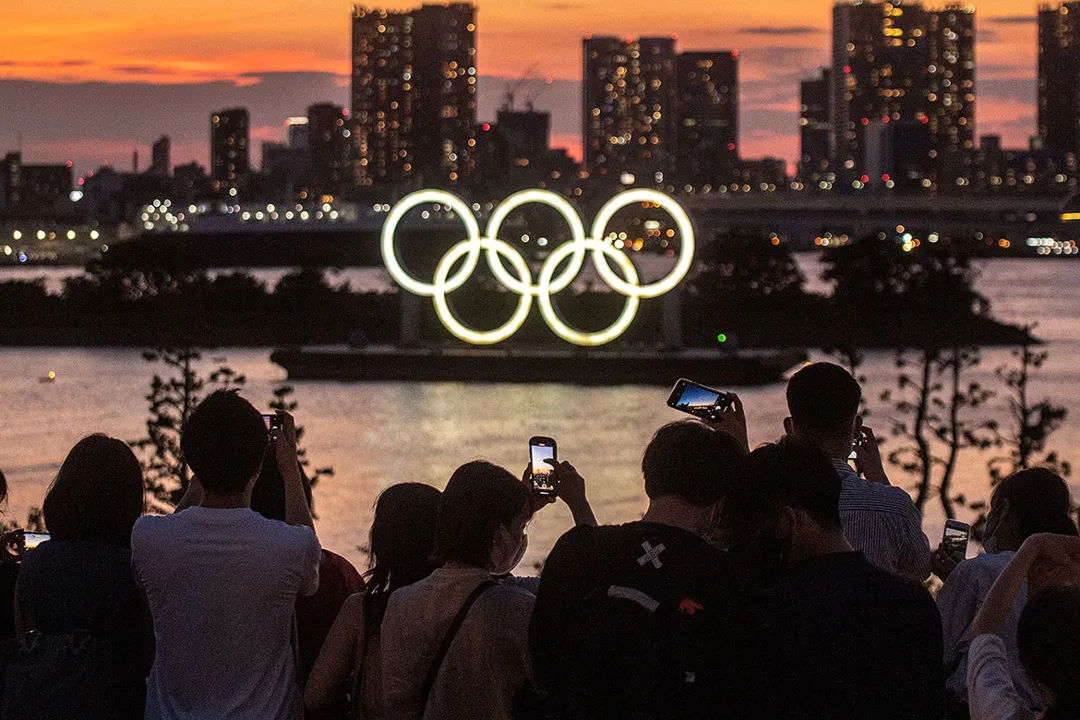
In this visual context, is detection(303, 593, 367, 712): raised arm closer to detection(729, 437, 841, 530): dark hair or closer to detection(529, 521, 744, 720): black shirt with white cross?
detection(529, 521, 744, 720): black shirt with white cross

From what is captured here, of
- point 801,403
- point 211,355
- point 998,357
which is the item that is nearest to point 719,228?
point 998,357

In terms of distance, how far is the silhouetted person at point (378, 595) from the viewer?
417cm

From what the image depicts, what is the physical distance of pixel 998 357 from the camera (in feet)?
209

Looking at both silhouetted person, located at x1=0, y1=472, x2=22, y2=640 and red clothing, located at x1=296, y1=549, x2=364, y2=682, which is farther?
silhouetted person, located at x1=0, y1=472, x2=22, y2=640

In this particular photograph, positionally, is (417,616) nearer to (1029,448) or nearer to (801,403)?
(801,403)

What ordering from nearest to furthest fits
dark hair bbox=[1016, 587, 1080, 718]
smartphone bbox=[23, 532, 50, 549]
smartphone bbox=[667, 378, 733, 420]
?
dark hair bbox=[1016, 587, 1080, 718] < smartphone bbox=[23, 532, 50, 549] < smartphone bbox=[667, 378, 733, 420]

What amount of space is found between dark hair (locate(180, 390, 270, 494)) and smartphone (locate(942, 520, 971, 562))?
1.86m

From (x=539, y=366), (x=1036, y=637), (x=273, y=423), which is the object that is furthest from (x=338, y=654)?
(x=539, y=366)

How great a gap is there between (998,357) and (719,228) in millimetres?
58694

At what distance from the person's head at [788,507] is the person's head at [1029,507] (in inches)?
25.1

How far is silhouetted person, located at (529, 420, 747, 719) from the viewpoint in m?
3.72

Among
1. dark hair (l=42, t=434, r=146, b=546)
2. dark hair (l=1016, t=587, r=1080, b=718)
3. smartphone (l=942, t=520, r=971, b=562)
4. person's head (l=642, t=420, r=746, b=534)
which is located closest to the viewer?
dark hair (l=1016, t=587, r=1080, b=718)

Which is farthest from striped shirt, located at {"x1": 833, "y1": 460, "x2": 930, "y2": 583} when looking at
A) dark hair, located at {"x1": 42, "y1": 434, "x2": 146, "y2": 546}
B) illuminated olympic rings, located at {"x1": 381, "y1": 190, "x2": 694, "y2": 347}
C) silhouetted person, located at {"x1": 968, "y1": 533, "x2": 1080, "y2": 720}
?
illuminated olympic rings, located at {"x1": 381, "y1": 190, "x2": 694, "y2": 347}

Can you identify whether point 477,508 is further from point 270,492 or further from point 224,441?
point 270,492
